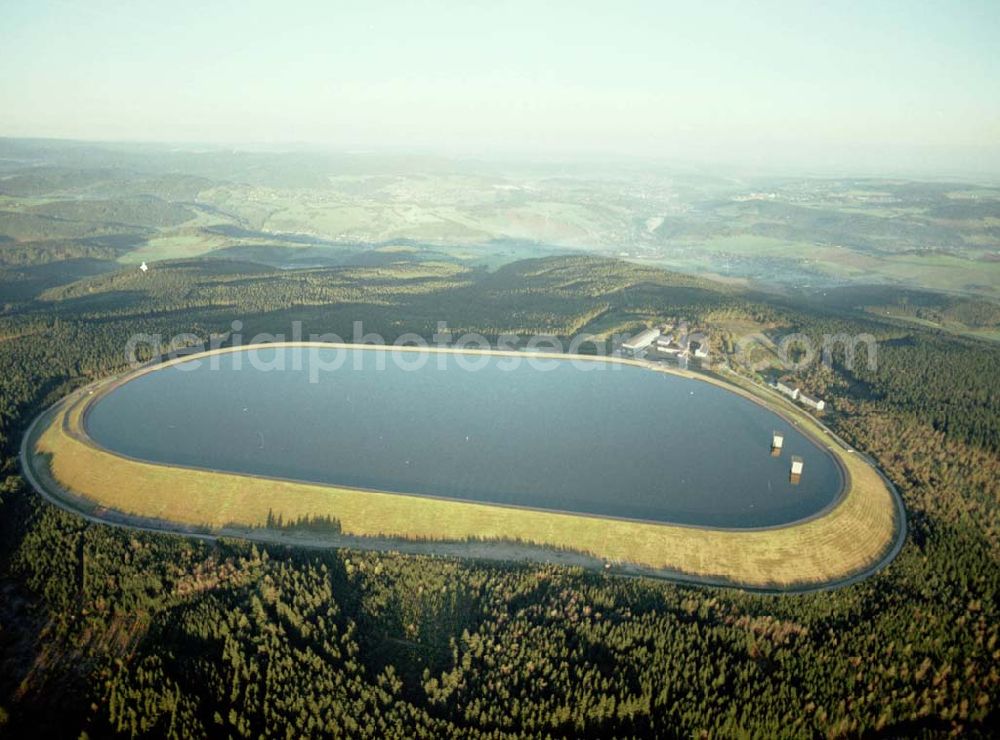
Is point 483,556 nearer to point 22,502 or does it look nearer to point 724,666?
point 724,666

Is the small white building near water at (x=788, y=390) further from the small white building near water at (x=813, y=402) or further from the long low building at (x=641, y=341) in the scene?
the long low building at (x=641, y=341)

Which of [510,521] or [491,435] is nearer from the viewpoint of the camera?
[510,521]

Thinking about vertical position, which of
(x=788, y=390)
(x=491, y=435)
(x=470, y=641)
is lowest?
(x=470, y=641)

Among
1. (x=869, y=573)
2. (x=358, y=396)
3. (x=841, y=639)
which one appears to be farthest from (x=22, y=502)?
(x=869, y=573)

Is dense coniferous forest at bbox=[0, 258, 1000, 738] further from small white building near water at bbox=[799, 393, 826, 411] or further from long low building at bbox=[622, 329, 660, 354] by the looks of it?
long low building at bbox=[622, 329, 660, 354]

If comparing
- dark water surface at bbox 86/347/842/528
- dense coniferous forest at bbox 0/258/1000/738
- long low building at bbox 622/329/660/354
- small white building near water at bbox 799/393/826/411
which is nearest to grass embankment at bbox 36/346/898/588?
dark water surface at bbox 86/347/842/528

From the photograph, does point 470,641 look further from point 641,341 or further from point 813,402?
point 641,341

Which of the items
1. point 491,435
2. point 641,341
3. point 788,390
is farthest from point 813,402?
point 491,435

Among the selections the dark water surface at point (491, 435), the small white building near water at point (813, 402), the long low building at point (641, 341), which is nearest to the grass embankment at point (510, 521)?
the dark water surface at point (491, 435)
